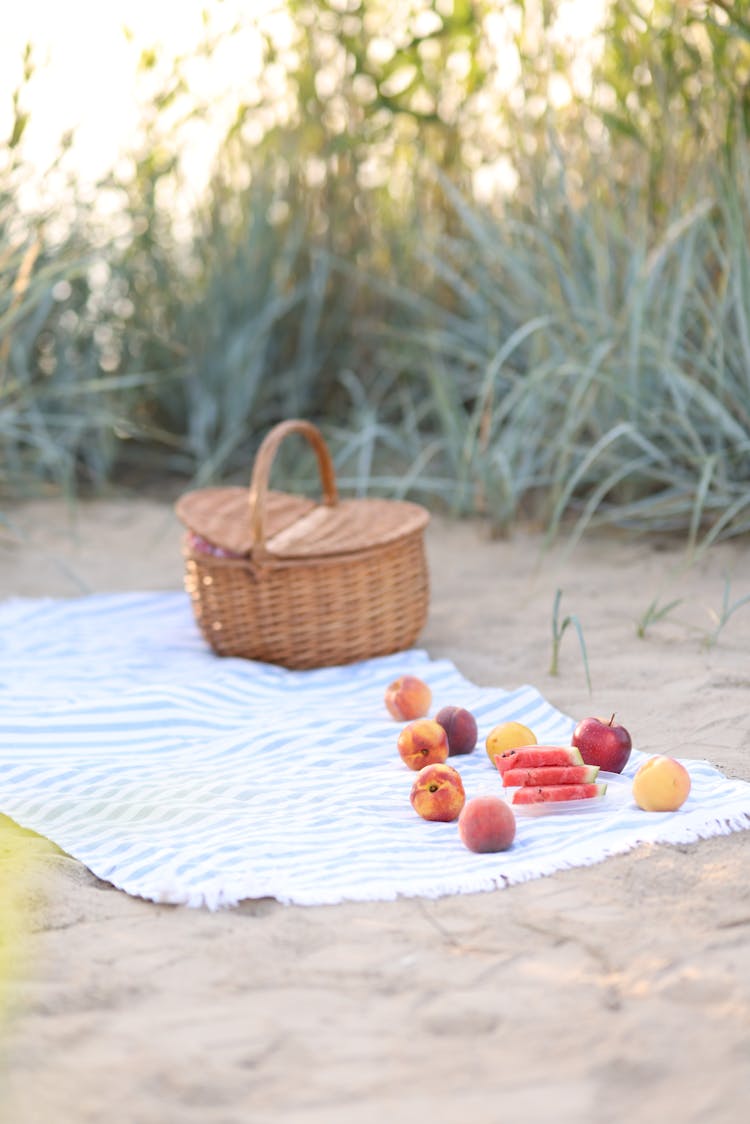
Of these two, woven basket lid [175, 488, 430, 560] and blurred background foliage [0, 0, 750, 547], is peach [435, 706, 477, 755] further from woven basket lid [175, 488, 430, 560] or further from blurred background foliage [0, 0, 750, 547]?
blurred background foliage [0, 0, 750, 547]

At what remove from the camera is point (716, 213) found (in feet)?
12.4

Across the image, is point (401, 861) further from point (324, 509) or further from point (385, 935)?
point (324, 509)

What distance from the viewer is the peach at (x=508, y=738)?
2314 mm

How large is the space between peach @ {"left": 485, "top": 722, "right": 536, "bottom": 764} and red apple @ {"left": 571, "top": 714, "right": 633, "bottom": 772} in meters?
0.12

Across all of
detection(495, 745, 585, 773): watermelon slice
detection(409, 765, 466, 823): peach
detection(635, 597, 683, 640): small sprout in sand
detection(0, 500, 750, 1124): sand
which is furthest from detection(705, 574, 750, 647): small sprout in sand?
detection(409, 765, 466, 823): peach

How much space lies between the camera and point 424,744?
2283 millimetres

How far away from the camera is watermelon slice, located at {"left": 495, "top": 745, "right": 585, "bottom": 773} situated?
2.14 metres

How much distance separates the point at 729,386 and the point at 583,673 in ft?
3.60

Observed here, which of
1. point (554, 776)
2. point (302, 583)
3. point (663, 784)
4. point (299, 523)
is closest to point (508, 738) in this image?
point (554, 776)

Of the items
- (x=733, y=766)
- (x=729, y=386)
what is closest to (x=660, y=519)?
(x=729, y=386)

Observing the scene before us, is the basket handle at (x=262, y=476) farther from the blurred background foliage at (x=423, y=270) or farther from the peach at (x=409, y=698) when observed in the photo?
the blurred background foliage at (x=423, y=270)

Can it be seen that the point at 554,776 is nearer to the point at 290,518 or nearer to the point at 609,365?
the point at 290,518

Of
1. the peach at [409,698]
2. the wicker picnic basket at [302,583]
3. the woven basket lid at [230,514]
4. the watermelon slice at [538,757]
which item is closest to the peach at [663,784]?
the watermelon slice at [538,757]

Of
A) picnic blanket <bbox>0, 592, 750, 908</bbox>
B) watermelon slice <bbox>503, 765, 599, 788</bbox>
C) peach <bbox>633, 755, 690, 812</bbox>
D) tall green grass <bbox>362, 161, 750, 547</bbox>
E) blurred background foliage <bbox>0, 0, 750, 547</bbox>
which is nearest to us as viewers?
picnic blanket <bbox>0, 592, 750, 908</bbox>
